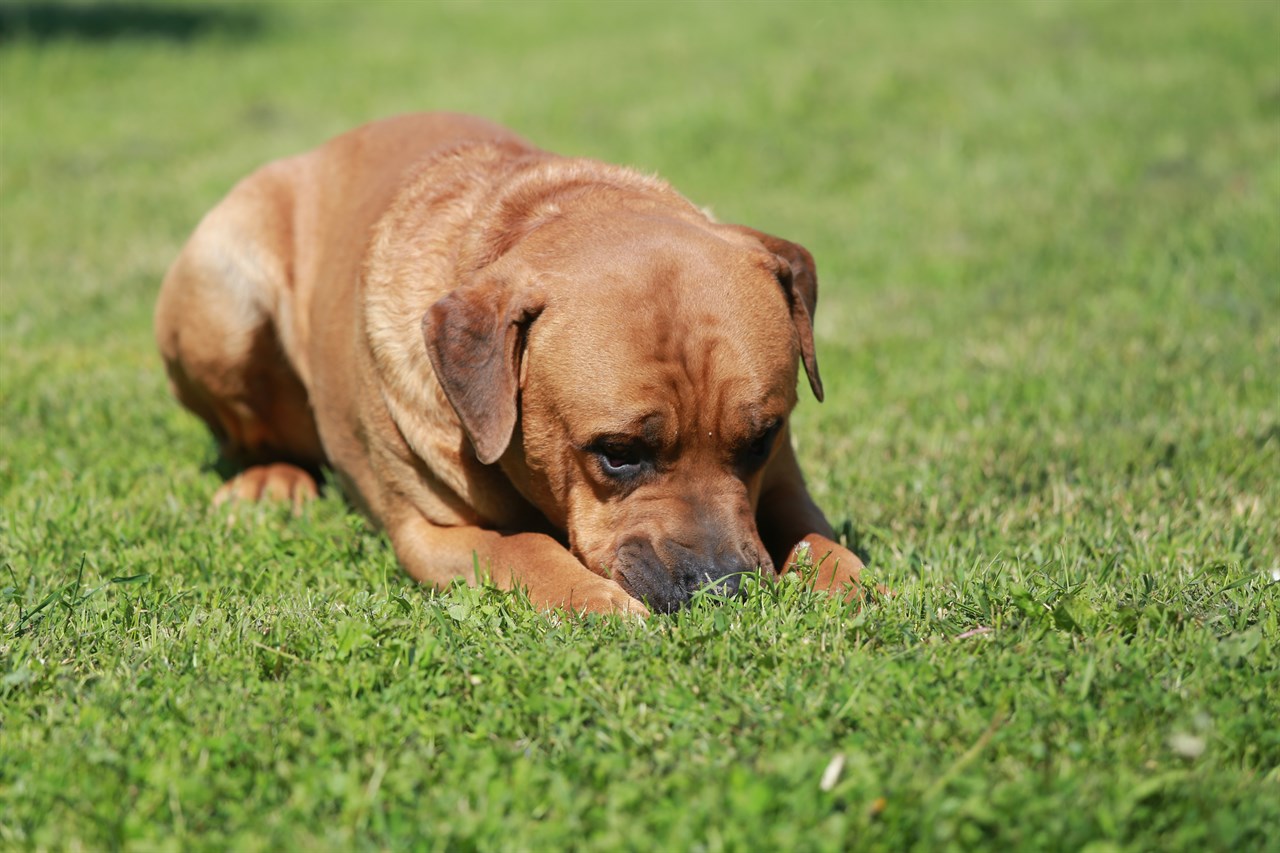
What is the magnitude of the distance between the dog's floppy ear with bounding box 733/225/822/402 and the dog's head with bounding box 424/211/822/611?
15 cm

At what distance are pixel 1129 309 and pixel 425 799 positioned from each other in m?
5.59

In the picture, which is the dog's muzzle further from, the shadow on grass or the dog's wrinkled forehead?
the shadow on grass

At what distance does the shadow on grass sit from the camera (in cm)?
1555

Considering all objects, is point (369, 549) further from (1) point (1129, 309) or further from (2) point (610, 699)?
(1) point (1129, 309)

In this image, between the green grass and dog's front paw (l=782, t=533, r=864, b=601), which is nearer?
the green grass

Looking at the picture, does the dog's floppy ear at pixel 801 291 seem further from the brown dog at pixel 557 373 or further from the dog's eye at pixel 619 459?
the dog's eye at pixel 619 459

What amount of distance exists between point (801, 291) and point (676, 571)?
1.03 metres

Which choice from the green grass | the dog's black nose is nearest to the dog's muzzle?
the dog's black nose

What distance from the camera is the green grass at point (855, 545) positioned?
258cm

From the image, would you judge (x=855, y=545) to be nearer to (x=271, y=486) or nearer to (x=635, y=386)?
(x=635, y=386)

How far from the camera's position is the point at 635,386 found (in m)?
3.50

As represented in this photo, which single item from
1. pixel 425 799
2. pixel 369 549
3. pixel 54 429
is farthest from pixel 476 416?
pixel 54 429

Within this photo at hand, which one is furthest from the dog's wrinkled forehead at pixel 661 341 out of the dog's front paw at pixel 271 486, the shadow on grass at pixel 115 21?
the shadow on grass at pixel 115 21

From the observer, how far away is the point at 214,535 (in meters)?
4.45
